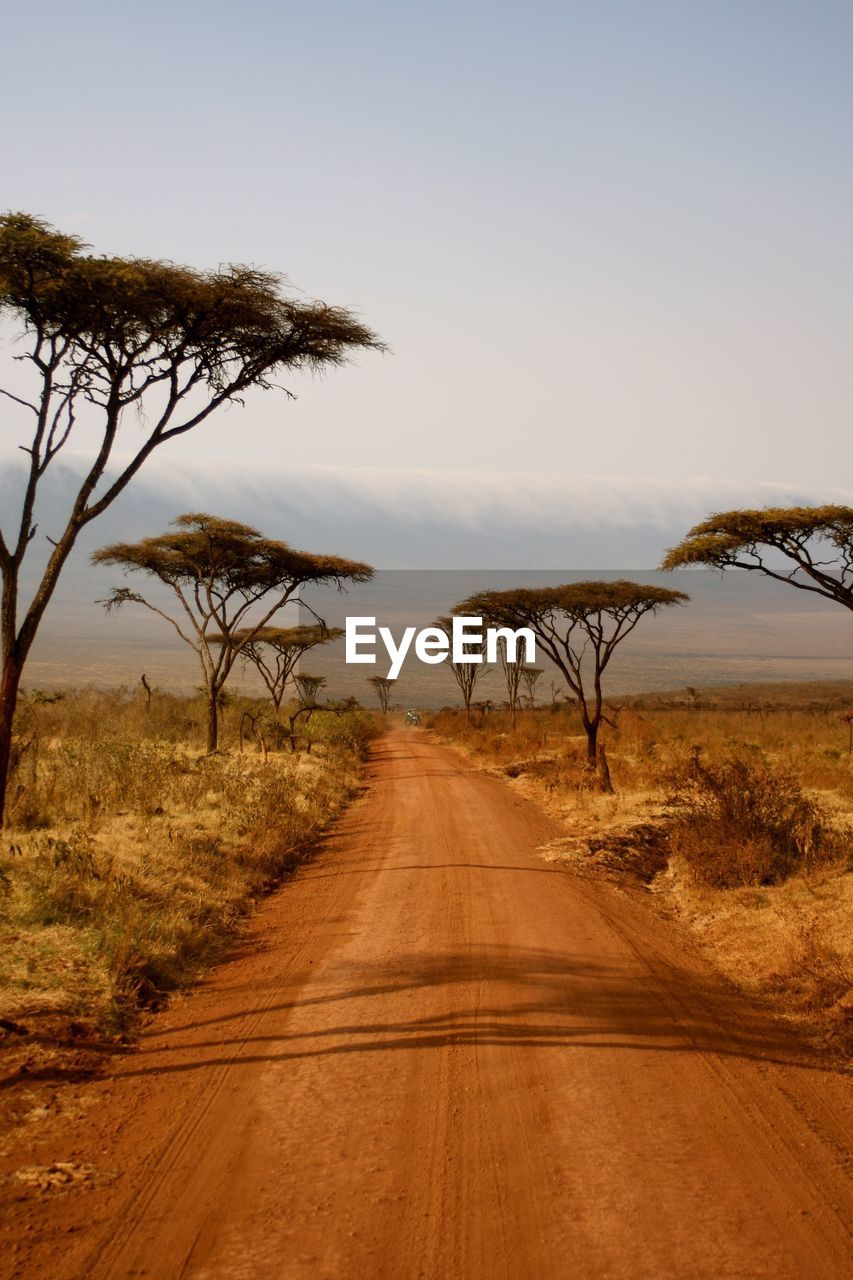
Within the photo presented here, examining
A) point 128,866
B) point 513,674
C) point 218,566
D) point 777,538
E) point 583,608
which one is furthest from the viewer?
point 513,674

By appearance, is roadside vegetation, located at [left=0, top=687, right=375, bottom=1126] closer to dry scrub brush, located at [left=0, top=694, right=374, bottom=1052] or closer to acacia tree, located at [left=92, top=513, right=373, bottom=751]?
dry scrub brush, located at [left=0, top=694, right=374, bottom=1052]

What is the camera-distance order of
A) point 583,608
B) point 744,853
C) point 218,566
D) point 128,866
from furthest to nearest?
point 583,608 < point 218,566 < point 744,853 < point 128,866

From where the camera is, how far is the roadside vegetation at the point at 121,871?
6477 mm

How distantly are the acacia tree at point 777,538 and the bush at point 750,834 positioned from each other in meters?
3.50

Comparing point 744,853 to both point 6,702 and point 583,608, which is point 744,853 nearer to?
point 6,702

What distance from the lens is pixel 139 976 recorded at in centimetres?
720

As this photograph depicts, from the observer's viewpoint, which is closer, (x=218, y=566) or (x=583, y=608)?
(x=218, y=566)

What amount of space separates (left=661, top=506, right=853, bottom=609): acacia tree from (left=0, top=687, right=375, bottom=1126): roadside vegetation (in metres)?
8.03

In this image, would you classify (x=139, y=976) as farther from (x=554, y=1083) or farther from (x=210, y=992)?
(x=554, y=1083)

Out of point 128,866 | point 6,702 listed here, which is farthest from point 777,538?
point 6,702

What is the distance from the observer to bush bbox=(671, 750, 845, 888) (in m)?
10.7

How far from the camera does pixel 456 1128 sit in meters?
4.96

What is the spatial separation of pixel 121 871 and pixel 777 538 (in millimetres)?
11471

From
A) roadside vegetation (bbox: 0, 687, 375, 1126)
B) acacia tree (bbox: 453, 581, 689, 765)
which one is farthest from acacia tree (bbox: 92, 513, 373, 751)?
acacia tree (bbox: 453, 581, 689, 765)
